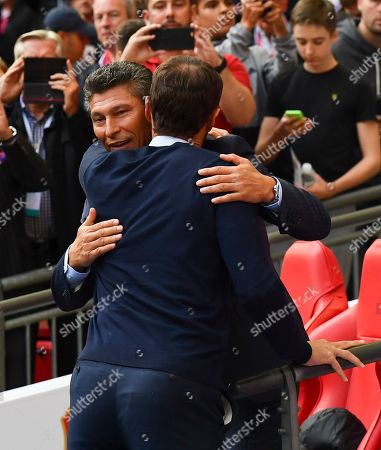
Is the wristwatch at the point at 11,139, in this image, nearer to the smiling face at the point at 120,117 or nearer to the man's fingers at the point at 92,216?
the smiling face at the point at 120,117

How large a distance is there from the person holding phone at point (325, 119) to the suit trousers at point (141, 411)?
3404mm

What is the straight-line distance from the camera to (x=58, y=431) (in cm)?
460

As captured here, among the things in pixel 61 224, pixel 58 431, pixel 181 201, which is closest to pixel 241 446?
pixel 181 201

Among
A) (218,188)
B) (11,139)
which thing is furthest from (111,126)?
(11,139)

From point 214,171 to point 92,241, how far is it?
0.42 meters

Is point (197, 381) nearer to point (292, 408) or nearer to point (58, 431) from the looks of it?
point (292, 408)

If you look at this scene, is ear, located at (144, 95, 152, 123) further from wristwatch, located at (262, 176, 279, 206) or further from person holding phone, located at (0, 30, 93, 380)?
person holding phone, located at (0, 30, 93, 380)

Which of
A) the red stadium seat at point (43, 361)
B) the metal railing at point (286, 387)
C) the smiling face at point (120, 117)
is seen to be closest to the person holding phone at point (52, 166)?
the red stadium seat at point (43, 361)

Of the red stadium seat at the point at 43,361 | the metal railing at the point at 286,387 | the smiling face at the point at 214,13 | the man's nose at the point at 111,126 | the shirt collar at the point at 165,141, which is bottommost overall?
the red stadium seat at the point at 43,361

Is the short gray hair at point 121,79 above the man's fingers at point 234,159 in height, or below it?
above

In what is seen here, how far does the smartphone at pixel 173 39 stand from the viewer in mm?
5648

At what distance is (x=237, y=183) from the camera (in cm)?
303

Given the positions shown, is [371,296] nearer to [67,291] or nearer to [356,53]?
[67,291]

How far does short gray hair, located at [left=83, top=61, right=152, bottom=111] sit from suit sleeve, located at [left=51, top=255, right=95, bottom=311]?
56cm
